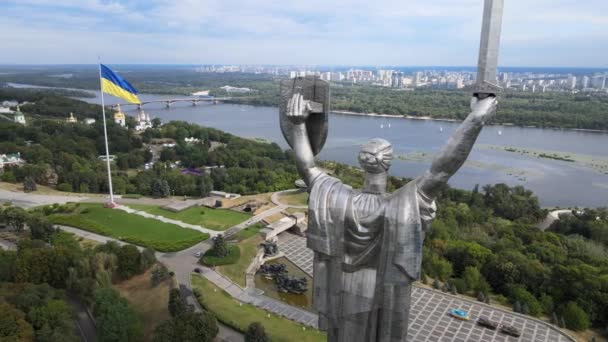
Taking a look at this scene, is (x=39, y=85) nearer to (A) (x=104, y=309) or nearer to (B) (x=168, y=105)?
(B) (x=168, y=105)

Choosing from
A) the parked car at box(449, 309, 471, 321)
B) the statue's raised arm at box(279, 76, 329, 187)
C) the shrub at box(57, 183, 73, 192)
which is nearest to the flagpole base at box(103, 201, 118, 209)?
the shrub at box(57, 183, 73, 192)

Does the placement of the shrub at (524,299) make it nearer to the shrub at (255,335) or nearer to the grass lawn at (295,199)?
the shrub at (255,335)

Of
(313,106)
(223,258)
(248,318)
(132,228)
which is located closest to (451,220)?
(223,258)

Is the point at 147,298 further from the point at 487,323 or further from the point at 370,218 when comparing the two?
the point at 370,218

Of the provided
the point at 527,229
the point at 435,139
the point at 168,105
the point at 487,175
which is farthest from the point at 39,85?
the point at 527,229

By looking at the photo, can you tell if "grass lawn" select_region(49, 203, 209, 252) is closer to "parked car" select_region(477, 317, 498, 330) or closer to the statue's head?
"parked car" select_region(477, 317, 498, 330)
